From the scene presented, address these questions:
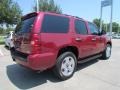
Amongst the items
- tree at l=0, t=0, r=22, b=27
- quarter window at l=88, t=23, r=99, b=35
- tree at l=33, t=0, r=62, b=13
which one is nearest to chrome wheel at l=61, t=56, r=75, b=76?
quarter window at l=88, t=23, r=99, b=35

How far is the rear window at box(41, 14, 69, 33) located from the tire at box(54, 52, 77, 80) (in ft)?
2.52

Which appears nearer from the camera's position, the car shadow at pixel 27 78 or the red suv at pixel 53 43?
the red suv at pixel 53 43

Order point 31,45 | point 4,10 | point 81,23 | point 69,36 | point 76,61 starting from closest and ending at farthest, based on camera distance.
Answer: point 31,45
point 69,36
point 76,61
point 81,23
point 4,10

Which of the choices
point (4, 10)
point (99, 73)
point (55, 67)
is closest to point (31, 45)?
point (55, 67)

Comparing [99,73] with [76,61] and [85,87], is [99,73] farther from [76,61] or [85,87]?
[85,87]

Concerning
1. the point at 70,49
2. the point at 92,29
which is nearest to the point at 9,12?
the point at 92,29

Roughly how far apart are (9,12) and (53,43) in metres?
17.3

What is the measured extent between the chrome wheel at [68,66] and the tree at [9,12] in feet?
53.9

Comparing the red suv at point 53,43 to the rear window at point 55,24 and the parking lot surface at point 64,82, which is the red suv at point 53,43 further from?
the parking lot surface at point 64,82

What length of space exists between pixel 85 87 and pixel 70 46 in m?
1.35

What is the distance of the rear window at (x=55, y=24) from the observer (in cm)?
458

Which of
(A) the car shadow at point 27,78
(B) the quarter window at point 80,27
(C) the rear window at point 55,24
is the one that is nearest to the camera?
(C) the rear window at point 55,24

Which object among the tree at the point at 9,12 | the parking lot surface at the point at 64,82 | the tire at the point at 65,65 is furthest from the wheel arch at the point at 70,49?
the tree at the point at 9,12

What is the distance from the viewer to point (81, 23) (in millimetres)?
5949
